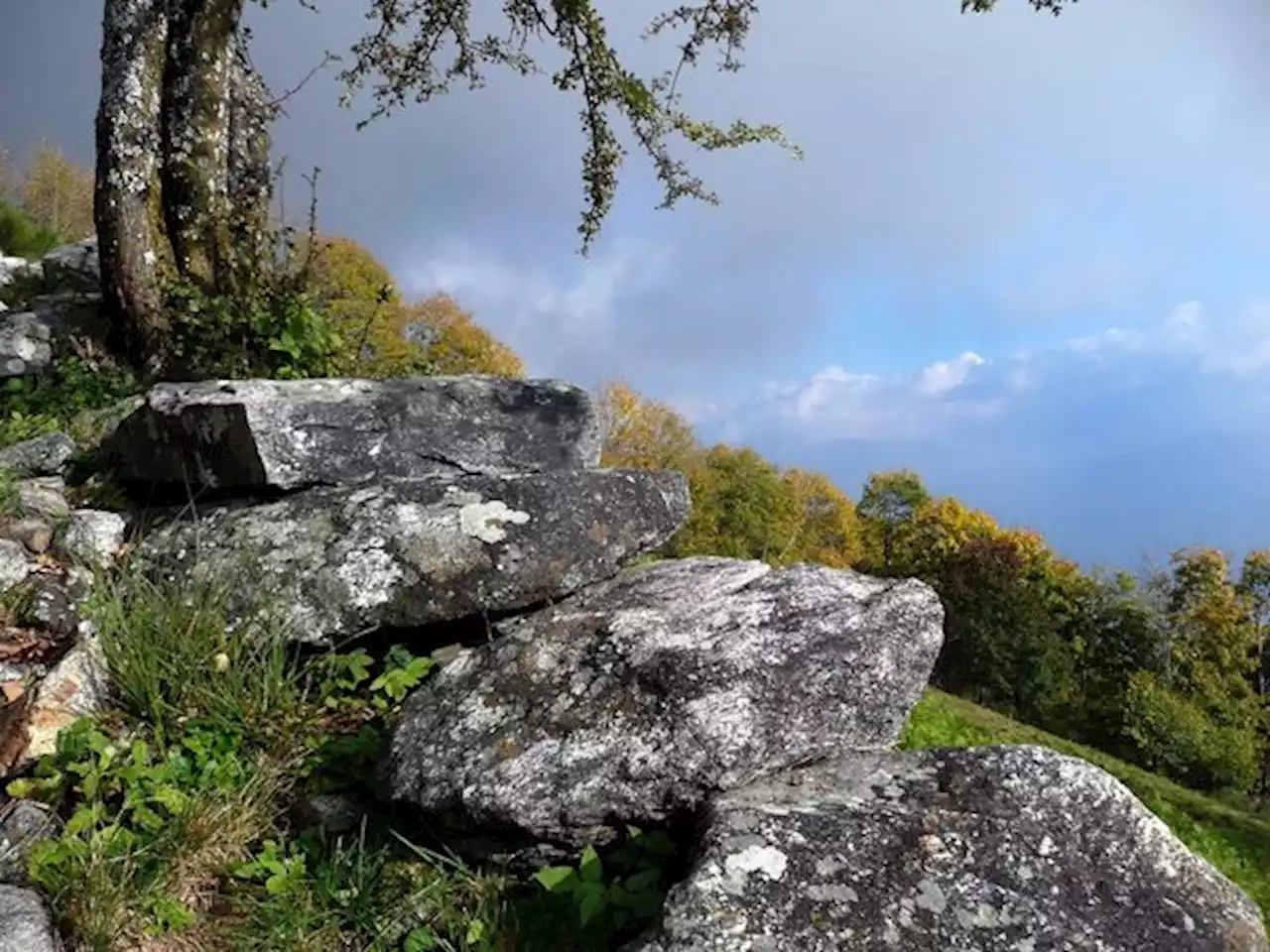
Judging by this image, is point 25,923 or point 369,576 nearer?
point 25,923

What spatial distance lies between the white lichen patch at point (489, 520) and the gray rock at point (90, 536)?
187cm

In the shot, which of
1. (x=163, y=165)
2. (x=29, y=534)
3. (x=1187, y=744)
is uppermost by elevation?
(x=163, y=165)

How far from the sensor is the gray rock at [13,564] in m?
5.40

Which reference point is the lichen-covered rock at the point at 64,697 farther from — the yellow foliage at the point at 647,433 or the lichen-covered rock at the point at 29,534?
the yellow foliage at the point at 647,433

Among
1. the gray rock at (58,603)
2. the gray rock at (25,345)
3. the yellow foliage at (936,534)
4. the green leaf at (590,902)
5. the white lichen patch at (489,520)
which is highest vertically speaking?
the yellow foliage at (936,534)

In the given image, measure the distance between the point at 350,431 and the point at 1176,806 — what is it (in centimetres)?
1145

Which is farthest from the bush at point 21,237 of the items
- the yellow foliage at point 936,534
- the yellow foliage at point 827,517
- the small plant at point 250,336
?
the yellow foliage at point 936,534

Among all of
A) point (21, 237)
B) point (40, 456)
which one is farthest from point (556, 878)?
point (21, 237)

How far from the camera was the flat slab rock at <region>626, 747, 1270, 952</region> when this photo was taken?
3480mm

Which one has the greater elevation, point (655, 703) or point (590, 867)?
point (655, 703)

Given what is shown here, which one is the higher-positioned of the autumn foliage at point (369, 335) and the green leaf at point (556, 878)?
the autumn foliage at point (369, 335)

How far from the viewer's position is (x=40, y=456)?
6.99 metres

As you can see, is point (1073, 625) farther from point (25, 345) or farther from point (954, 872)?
point (954, 872)

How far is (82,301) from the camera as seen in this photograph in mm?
9602
